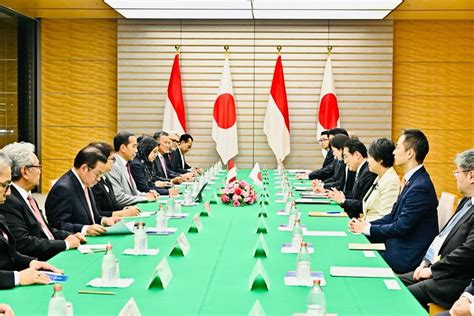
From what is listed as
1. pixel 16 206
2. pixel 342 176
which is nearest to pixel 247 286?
pixel 16 206

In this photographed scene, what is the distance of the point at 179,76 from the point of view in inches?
481

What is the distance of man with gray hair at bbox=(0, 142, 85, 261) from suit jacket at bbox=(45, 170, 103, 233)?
380mm

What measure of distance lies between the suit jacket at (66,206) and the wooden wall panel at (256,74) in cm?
758

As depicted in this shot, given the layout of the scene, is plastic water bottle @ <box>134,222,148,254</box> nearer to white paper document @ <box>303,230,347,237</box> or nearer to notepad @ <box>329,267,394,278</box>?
notepad @ <box>329,267,394,278</box>

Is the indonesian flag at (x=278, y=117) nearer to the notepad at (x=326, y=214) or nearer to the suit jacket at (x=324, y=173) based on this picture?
the suit jacket at (x=324, y=173)

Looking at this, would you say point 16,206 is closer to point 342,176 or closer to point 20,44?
point 342,176

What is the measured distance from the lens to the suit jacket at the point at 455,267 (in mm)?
3733

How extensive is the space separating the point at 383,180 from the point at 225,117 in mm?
6741

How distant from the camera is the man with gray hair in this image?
4.03m

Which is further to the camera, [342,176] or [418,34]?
[418,34]

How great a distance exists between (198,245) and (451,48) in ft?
30.4

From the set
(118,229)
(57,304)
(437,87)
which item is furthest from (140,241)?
(437,87)

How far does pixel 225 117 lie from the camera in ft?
40.0

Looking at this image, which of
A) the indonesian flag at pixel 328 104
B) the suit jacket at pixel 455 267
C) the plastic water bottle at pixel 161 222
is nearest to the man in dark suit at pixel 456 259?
the suit jacket at pixel 455 267
